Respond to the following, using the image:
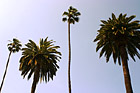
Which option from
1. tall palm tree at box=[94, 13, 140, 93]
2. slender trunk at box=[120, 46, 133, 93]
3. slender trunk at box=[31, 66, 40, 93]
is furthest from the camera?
slender trunk at box=[31, 66, 40, 93]

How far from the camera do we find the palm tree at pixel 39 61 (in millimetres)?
30109

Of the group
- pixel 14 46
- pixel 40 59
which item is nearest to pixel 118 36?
pixel 40 59

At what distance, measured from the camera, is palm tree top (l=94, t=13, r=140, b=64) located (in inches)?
980

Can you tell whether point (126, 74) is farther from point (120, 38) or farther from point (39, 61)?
point (39, 61)

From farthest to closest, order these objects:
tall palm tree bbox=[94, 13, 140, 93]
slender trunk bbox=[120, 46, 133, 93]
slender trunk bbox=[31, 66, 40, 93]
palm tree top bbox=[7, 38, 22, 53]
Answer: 1. palm tree top bbox=[7, 38, 22, 53]
2. slender trunk bbox=[31, 66, 40, 93]
3. tall palm tree bbox=[94, 13, 140, 93]
4. slender trunk bbox=[120, 46, 133, 93]

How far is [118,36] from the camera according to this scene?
2528 cm

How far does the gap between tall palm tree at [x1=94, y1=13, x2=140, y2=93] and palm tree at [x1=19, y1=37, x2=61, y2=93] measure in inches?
385

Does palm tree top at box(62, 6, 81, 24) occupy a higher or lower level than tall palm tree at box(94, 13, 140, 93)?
higher

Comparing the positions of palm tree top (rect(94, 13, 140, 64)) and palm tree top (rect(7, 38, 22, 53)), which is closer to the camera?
palm tree top (rect(94, 13, 140, 64))

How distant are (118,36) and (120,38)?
0.48 meters

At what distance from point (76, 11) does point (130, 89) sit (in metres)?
19.8

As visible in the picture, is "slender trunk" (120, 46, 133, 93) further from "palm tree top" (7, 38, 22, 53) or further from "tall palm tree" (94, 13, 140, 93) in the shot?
"palm tree top" (7, 38, 22, 53)

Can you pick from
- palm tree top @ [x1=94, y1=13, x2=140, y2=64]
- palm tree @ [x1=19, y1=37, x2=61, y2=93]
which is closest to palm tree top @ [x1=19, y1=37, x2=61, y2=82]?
palm tree @ [x1=19, y1=37, x2=61, y2=93]

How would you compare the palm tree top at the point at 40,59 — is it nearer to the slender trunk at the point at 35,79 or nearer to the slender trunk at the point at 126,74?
the slender trunk at the point at 35,79
